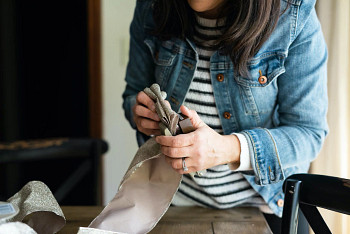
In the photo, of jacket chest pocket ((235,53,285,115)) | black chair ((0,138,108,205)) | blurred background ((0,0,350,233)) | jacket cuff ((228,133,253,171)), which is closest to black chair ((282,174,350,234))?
jacket cuff ((228,133,253,171))

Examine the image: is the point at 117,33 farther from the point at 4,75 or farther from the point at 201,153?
the point at 201,153

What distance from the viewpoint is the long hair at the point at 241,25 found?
95 cm

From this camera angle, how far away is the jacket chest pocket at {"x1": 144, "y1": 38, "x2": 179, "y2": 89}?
1.11 m

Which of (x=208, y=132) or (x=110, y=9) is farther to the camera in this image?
(x=110, y=9)

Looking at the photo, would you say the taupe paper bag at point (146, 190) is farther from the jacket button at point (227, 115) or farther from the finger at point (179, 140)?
the jacket button at point (227, 115)

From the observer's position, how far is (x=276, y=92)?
3.41ft

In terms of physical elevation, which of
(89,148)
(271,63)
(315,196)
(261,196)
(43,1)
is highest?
(43,1)

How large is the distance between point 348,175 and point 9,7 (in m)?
2.17

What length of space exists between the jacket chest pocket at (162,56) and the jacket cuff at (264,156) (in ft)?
0.88

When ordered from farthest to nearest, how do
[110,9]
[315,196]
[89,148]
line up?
[110,9]
[89,148]
[315,196]

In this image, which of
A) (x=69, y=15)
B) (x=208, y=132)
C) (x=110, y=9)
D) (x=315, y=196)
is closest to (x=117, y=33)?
(x=110, y=9)

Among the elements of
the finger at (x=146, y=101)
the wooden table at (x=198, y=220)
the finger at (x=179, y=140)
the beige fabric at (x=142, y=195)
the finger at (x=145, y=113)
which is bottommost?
the wooden table at (x=198, y=220)

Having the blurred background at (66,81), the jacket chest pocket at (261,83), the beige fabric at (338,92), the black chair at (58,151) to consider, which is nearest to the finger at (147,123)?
the jacket chest pocket at (261,83)

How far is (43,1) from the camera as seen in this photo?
8.80 ft
